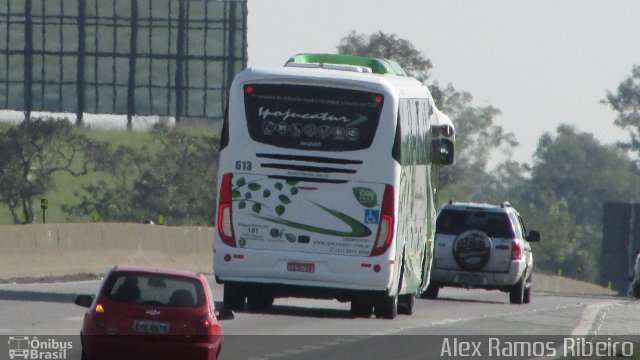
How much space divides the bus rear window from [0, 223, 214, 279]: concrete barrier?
32.9ft

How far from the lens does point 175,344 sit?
679 inches

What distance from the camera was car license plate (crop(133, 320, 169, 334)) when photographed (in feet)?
56.3

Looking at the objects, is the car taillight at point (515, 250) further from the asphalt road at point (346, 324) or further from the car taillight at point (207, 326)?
the car taillight at point (207, 326)

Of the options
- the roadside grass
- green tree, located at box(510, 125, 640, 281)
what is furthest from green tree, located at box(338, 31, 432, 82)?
green tree, located at box(510, 125, 640, 281)

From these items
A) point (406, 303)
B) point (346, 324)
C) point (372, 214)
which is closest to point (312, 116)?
point (372, 214)

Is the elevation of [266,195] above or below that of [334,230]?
above

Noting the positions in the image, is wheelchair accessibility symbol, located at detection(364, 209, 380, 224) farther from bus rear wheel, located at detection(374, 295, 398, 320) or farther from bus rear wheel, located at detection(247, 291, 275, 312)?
bus rear wheel, located at detection(247, 291, 275, 312)

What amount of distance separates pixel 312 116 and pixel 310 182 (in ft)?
2.95

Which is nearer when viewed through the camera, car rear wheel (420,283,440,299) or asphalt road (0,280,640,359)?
asphalt road (0,280,640,359)

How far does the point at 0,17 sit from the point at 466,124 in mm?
101304

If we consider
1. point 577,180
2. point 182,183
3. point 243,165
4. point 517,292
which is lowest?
point 577,180

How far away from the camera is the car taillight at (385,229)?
81.4 feet

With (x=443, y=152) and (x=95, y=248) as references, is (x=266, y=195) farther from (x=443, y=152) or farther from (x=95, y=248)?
(x=95, y=248)

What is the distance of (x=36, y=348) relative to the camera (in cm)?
1991
